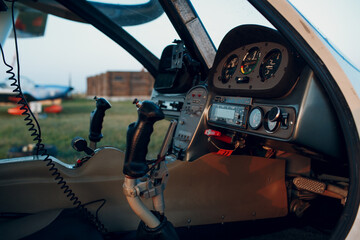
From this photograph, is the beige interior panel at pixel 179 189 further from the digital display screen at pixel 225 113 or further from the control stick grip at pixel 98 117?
the digital display screen at pixel 225 113

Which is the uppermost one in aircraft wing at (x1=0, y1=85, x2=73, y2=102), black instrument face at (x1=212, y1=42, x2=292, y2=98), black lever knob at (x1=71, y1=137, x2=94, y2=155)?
black instrument face at (x1=212, y1=42, x2=292, y2=98)

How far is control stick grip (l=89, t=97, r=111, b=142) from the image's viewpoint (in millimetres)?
1494

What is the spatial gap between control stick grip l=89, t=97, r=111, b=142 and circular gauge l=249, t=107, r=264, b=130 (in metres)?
0.77

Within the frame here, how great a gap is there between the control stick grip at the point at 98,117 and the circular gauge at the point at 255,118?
0.77 meters

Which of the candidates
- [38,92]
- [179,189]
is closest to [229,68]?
[179,189]

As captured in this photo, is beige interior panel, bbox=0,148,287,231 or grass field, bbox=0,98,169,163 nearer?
beige interior panel, bbox=0,148,287,231

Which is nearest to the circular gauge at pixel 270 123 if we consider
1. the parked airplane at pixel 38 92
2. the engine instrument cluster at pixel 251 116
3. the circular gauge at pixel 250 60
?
the engine instrument cluster at pixel 251 116

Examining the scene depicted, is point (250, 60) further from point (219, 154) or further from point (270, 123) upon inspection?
point (219, 154)

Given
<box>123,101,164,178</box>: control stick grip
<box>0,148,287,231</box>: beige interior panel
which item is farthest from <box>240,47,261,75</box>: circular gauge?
<box>123,101,164,178</box>: control stick grip

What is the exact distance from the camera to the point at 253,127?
124cm

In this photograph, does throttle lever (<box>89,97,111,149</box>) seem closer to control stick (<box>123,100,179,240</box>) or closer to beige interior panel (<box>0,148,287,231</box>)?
beige interior panel (<box>0,148,287,231</box>)

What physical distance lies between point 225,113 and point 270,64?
0.33 metres

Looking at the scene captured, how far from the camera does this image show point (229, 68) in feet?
5.02

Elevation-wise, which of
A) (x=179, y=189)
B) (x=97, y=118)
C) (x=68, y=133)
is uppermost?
(x=97, y=118)
